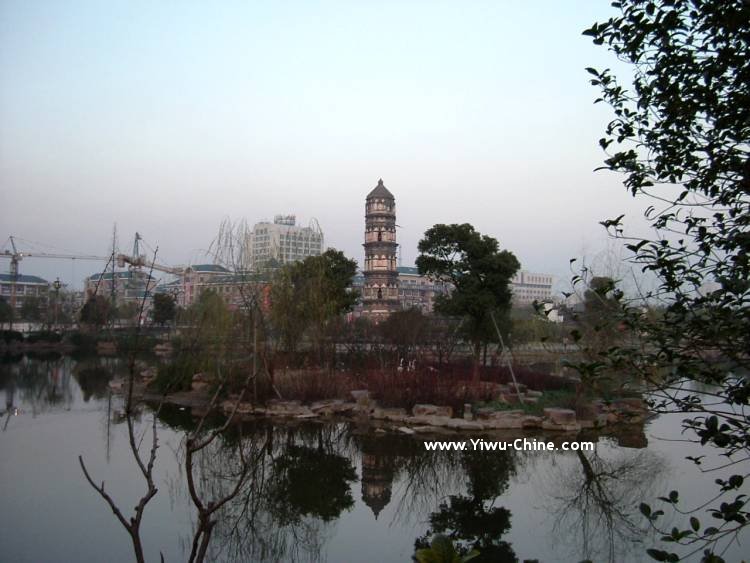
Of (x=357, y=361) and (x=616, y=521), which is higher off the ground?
(x=357, y=361)

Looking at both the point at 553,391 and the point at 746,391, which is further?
the point at 553,391

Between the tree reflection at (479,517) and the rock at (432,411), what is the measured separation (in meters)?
2.37

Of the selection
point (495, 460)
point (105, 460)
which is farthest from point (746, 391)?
point (105, 460)

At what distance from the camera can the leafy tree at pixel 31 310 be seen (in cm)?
4309

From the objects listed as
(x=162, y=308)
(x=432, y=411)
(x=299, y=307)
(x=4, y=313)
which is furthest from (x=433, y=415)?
(x=4, y=313)

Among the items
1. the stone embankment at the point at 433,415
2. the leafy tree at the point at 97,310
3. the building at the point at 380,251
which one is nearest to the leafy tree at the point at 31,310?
the leafy tree at the point at 97,310

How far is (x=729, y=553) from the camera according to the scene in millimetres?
5207

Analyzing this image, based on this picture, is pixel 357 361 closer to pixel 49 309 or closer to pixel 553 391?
pixel 553 391

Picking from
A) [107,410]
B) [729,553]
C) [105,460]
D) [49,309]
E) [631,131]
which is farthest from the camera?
[49,309]

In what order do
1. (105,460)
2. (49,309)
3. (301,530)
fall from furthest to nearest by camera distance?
(49,309) < (105,460) < (301,530)

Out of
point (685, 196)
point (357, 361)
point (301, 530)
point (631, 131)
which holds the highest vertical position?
point (631, 131)

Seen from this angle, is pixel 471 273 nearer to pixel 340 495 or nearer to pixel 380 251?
pixel 340 495

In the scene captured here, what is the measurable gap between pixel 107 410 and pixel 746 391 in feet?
40.8

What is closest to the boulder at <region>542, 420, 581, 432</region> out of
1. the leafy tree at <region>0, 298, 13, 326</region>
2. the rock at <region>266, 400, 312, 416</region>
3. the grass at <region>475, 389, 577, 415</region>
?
the grass at <region>475, 389, 577, 415</region>
